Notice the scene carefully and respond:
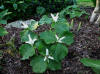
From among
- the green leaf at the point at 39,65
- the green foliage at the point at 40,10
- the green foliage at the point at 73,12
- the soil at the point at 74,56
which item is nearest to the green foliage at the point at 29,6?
the green foliage at the point at 40,10

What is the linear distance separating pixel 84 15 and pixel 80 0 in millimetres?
2376

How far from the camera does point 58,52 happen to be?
1.78 metres

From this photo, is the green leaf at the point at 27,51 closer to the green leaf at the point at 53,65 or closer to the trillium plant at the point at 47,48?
the trillium plant at the point at 47,48

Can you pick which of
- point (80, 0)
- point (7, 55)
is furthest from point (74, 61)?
point (80, 0)

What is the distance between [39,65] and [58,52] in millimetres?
212

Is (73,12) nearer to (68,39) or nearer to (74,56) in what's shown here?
(74,56)

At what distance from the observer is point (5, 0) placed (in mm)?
3514

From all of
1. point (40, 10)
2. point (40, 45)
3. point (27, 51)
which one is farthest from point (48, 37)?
point (40, 10)

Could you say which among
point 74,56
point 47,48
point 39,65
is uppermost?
point 47,48

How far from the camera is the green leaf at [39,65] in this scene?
1.74 m

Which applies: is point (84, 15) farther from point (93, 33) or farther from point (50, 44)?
point (50, 44)

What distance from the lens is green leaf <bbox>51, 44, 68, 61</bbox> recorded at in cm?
179

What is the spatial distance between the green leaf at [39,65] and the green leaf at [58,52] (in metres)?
0.12

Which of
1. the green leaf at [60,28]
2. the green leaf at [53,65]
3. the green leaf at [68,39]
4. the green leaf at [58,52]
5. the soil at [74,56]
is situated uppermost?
the green leaf at [60,28]
